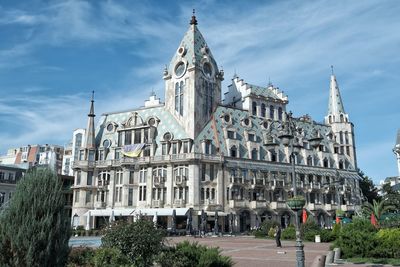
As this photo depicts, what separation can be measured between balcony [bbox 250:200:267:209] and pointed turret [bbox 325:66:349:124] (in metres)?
28.0

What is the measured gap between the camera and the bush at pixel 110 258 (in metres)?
15.0

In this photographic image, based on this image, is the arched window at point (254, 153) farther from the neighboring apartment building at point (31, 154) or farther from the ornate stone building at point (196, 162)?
the neighboring apartment building at point (31, 154)

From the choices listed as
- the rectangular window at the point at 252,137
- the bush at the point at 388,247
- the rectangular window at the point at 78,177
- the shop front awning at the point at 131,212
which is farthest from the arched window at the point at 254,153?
the bush at the point at 388,247

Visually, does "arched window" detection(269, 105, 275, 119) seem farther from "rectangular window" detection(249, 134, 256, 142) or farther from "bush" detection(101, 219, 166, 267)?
"bush" detection(101, 219, 166, 267)

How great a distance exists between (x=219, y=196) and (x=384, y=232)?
1353 inches

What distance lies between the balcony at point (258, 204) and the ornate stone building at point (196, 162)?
0.15 m

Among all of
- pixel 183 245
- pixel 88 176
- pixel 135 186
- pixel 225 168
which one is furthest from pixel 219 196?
pixel 183 245

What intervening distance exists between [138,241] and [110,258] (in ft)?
4.08

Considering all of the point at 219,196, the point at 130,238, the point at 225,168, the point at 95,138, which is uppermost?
the point at 95,138

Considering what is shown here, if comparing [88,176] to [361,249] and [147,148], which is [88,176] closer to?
[147,148]

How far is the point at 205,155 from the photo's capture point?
57.3 meters

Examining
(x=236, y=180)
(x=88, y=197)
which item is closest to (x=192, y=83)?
(x=236, y=180)

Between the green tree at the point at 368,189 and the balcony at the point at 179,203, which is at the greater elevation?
the green tree at the point at 368,189

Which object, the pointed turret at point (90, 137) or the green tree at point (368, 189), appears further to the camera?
the green tree at point (368, 189)
